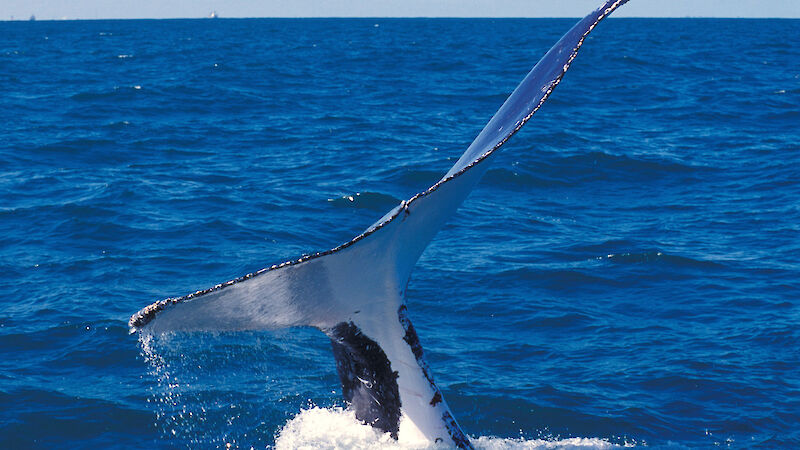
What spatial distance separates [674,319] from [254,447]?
4425 mm

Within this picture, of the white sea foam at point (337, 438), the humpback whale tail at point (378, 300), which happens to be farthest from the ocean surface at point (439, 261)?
the humpback whale tail at point (378, 300)

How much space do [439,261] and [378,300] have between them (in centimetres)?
681

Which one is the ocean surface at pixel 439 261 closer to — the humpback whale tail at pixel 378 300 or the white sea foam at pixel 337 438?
the white sea foam at pixel 337 438

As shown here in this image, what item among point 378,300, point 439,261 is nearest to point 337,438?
point 378,300

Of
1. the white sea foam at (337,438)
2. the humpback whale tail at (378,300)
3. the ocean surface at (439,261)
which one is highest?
the humpback whale tail at (378,300)

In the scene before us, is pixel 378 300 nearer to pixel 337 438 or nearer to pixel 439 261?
pixel 337 438

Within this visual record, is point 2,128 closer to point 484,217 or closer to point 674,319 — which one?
point 484,217

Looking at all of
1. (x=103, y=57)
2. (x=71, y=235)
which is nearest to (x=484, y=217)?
(x=71, y=235)

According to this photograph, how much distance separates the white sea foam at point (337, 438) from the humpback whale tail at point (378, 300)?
1.75 feet

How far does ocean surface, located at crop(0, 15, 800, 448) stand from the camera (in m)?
6.77

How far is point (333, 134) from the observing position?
20031mm

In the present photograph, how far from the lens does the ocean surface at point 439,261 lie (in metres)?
6.77

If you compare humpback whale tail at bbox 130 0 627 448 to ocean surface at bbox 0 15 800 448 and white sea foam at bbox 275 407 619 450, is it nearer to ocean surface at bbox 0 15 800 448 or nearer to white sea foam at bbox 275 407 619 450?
ocean surface at bbox 0 15 800 448

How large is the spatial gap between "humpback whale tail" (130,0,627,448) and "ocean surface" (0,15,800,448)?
0.34 metres
